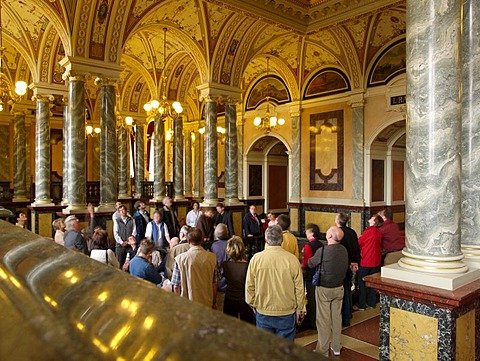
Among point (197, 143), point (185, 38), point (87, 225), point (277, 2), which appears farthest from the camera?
point (197, 143)

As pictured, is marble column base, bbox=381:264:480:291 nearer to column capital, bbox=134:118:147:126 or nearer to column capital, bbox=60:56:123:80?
column capital, bbox=60:56:123:80

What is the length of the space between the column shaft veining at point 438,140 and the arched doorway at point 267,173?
14.1 meters

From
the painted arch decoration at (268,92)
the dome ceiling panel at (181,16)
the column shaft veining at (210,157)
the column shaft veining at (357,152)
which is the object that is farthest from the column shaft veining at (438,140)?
the painted arch decoration at (268,92)

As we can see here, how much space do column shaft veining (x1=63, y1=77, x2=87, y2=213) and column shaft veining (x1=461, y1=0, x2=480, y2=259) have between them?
8244mm

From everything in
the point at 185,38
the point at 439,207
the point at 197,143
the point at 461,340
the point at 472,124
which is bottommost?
the point at 461,340

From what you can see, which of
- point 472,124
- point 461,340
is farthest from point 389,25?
point 461,340

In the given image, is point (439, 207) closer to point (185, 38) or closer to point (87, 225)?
point (87, 225)

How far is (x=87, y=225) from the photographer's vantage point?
9.77 meters

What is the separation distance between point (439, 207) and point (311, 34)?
10405 mm

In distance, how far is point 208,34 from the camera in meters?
12.0

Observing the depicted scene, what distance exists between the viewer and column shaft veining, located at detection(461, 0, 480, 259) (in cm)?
420

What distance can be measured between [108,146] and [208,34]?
4536 mm

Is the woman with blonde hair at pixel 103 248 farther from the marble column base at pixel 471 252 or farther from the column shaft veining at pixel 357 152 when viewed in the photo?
the column shaft veining at pixel 357 152

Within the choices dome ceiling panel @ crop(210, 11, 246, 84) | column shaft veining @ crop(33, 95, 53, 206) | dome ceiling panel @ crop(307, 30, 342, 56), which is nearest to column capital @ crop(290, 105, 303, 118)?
dome ceiling panel @ crop(307, 30, 342, 56)
